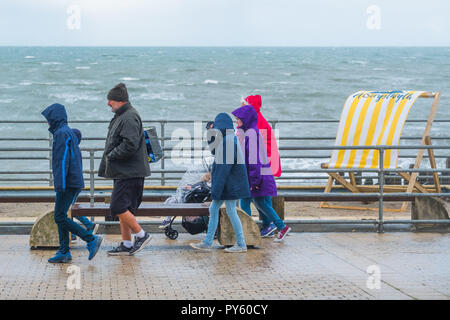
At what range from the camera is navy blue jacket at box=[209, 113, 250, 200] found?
26.0 ft

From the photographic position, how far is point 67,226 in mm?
7656

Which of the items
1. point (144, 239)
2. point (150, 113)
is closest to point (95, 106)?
point (150, 113)

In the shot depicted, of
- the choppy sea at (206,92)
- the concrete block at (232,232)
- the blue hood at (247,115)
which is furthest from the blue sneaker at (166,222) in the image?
the choppy sea at (206,92)

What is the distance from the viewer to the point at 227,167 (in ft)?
26.0

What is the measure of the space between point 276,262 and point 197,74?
66.2 metres

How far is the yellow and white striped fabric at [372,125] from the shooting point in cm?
1162

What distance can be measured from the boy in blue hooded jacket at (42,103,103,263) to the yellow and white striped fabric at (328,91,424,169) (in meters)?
5.21

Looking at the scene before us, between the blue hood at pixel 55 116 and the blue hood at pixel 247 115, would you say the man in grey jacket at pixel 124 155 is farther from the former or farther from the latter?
the blue hood at pixel 247 115

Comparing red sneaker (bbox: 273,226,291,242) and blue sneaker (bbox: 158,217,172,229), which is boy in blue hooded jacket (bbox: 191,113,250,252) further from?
blue sneaker (bbox: 158,217,172,229)

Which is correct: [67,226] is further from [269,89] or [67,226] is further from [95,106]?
[269,89]

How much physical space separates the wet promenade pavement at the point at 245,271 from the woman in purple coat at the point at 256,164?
330 millimetres

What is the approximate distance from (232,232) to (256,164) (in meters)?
0.79
